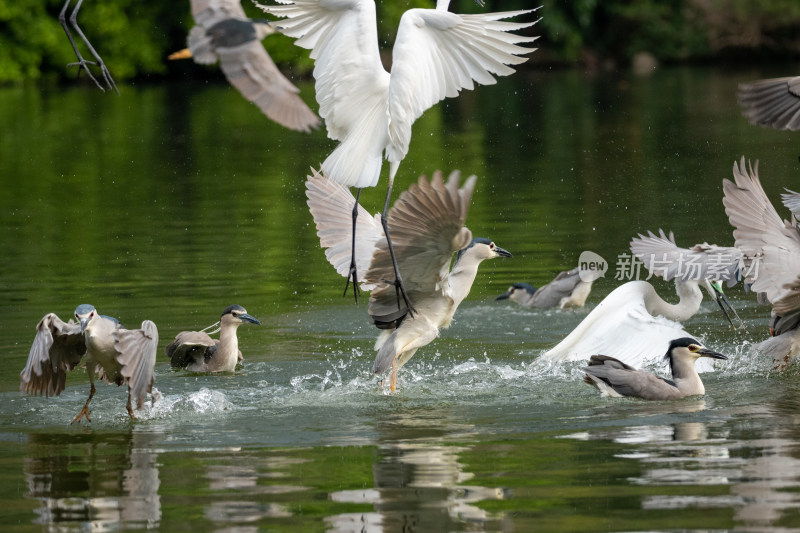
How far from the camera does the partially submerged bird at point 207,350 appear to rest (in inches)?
365

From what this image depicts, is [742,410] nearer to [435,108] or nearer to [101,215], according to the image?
[101,215]

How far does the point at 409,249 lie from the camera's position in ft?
27.2

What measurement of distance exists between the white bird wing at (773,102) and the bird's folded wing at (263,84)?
507 centimetres

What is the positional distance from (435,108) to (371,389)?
32099 millimetres

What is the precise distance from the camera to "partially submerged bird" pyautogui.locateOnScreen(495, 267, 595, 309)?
1125 centimetres

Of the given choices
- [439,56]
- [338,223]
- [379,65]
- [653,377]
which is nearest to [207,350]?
[338,223]

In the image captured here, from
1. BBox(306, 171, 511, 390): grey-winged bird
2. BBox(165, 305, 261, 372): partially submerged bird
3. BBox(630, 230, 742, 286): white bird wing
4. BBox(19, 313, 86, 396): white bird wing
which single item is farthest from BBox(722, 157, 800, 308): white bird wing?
BBox(19, 313, 86, 396): white bird wing

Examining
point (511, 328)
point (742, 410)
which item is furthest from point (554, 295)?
point (742, 410)

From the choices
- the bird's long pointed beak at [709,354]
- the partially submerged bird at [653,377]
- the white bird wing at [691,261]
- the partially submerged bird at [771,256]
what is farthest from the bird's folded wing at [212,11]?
the white bird wing at [691,261]

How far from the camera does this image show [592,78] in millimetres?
48406

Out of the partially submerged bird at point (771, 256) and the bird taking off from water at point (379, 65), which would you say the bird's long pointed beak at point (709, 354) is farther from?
the bird taking off from water at point (379, 65)

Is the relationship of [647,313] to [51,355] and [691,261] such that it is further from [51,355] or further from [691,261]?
[51,355]

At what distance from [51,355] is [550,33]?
46247 mm

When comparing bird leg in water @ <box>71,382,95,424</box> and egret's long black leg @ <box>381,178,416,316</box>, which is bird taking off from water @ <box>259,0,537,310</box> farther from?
bird leg in water @ <box>71,382,95,424</box>
